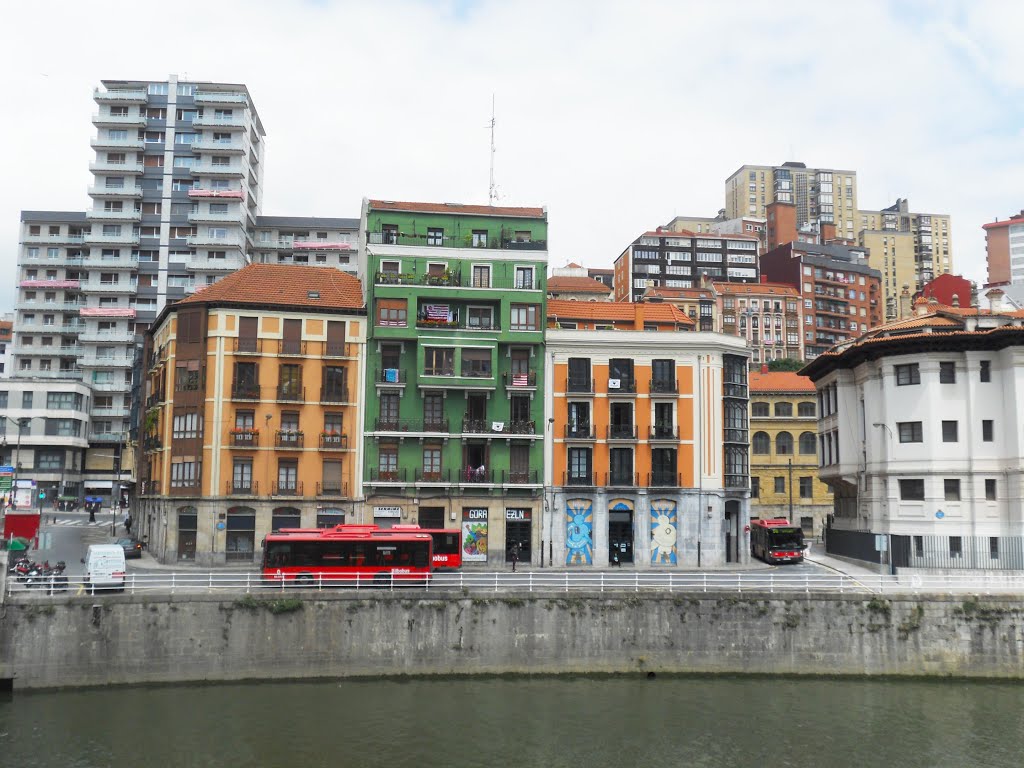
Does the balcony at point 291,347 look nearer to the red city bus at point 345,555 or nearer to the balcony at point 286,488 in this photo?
the balcony at point 286,488

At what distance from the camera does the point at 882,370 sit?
61812mm

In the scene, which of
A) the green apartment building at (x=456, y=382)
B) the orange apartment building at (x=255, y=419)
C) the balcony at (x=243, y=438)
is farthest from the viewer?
the green apartment building at (x=456, y=382)

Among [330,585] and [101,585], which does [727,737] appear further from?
[101,585]

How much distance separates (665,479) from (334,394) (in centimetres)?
2322

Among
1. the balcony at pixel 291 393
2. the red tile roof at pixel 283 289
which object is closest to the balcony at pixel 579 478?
the balcony at pixel 291 393

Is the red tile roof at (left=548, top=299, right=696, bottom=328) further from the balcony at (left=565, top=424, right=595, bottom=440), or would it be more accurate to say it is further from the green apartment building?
the balcony at (left=565, top=424, right=595, bottom=440)

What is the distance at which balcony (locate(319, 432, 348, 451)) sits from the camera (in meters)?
63.6

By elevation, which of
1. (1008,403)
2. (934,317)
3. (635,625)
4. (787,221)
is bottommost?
(635,625)

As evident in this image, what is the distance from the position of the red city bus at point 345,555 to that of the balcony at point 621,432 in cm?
1919

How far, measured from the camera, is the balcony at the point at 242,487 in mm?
62156

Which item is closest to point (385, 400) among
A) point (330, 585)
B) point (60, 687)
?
point (330, 585)

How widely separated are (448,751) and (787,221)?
176 meters

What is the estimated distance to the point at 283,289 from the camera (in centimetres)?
6594

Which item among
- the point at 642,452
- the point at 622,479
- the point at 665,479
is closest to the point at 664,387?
the point at 642,452
